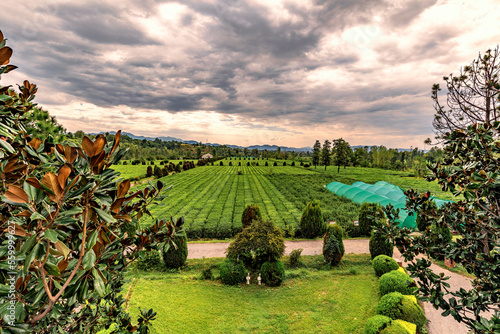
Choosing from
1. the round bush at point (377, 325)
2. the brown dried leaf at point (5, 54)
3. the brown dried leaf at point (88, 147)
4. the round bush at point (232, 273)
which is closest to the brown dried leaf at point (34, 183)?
the brown dried leaf at point (88, 147)

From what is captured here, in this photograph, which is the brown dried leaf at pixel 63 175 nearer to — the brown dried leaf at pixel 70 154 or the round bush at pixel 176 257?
the brown dried leaf at pixel 70 154

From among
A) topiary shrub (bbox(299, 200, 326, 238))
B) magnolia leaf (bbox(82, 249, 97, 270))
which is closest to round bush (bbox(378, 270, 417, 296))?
topiary shrub (bbox(299, 200, 326, 238))

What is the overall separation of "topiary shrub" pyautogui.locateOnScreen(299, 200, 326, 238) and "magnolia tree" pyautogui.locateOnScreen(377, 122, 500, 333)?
507 inches

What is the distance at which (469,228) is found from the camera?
2975mm

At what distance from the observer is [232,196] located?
1130 inches

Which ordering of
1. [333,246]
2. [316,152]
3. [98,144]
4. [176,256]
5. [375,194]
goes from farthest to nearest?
[316,152] < [375,194] < [333,246] < [176,256] < [98,144]

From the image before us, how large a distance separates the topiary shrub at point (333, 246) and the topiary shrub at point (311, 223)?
13.7 ft

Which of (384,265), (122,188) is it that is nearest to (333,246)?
(384,265)

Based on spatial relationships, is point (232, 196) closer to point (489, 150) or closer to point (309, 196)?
point (309, 196)

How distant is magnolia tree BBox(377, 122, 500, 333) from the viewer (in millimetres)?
2430

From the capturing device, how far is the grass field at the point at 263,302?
23.5 ft

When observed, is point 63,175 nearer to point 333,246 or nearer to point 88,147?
point 88,147

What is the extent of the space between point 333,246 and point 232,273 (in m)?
5.42

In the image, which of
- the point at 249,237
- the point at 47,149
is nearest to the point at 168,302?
the point at 249,237
